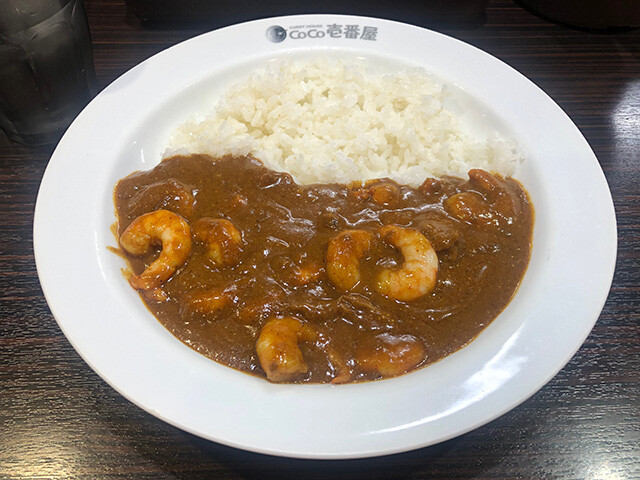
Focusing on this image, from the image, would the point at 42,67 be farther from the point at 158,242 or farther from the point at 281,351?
the point at 281,351

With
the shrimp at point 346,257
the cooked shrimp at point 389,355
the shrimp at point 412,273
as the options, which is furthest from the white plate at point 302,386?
the shrimp at point 346,257

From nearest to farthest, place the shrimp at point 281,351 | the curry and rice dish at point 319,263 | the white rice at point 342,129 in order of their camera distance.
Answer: the shrimp at point 281,351
the curry and rice dish at point 319,263
the white rice at point 342,129

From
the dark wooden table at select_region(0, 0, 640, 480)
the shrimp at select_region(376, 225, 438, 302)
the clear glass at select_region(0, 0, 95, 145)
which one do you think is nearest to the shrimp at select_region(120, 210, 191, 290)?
the dark wooden table at select_region(0, 0, 640, 480)

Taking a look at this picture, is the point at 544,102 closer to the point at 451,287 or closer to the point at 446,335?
the point at 451,287

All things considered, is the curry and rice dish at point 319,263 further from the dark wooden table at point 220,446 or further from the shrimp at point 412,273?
the dark wooden table at point 220,446

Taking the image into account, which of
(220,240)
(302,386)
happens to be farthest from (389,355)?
(220,240)

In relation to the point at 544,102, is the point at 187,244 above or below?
below

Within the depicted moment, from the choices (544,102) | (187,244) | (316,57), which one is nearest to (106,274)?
(187,244)
